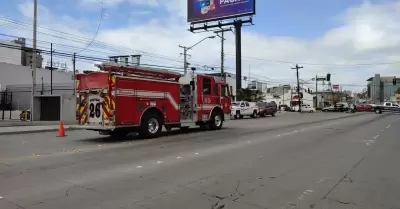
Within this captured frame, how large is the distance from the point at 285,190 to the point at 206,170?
2169 mm

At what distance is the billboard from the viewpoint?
45.9 meters

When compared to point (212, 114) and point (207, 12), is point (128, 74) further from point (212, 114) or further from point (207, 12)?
point (207, 12)

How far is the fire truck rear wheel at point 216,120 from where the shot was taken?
19.6m

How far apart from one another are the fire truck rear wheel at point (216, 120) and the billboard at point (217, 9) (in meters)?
28.7

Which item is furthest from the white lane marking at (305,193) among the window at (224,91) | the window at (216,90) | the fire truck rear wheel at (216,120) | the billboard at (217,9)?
the billboard at (217,9)

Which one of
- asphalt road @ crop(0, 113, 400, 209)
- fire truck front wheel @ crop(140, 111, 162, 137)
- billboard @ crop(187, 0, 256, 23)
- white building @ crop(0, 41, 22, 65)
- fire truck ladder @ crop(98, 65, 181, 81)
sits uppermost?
billboard @ crop(187, 0, 256, 23)

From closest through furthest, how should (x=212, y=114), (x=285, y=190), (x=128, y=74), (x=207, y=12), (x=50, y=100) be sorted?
(x=285, y=190) < (x=128, y=74) < (x=212, y=114) < (x=50, y=100) < (x=207, y=12)

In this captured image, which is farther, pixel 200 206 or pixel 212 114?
pixel 212 114

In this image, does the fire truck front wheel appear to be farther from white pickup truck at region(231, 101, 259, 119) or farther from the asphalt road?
white pickup truck at region(231, 101, 259, 119)

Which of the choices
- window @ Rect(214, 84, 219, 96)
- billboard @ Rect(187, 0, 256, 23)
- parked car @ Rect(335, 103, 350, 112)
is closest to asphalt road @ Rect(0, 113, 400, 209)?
window @ Rect(214, 84, 219, 96)

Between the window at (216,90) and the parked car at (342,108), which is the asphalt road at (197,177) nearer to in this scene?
the window at (216,90)

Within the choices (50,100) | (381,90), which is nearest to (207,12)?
(50,100)

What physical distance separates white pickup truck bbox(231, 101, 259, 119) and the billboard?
13.6 metres

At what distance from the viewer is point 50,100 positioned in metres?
28.8
